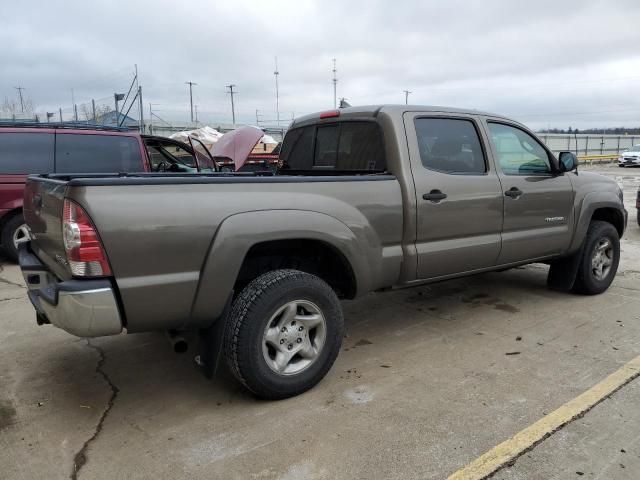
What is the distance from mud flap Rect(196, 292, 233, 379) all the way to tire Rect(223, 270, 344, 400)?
0.04m

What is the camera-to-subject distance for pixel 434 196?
380cm

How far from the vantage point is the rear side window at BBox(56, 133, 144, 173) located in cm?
699

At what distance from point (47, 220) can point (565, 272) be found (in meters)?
4.77

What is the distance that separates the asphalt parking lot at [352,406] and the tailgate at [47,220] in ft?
2.96

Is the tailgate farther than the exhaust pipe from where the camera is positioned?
No

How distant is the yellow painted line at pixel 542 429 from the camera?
8.27 feet

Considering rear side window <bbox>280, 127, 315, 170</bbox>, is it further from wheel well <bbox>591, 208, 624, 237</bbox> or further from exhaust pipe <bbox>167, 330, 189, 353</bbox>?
wheel well <bbox>591, 208, 624, 237</bbox>

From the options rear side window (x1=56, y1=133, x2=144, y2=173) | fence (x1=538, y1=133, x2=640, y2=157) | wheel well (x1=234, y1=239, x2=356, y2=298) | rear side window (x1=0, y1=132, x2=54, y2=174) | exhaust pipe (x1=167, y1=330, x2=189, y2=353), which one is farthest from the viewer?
fence (x1=538, y1=133, x2=640, y2=157)

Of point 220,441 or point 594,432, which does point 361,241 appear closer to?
point 220,441

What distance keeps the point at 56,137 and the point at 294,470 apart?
6154 mm

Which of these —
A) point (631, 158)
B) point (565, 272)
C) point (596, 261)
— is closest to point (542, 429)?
point (565, 272)

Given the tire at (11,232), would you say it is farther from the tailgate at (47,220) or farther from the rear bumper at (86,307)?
the rear bumper at (86,307)

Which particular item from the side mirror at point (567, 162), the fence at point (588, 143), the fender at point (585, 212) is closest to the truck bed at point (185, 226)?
the side mirror at point (567, 162)

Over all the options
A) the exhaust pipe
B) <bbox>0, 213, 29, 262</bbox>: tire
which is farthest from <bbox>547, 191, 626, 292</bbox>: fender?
<bbox>0, 213, 29, 262</bbox>: tire
